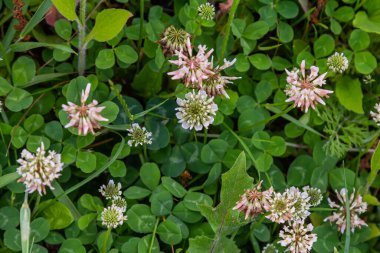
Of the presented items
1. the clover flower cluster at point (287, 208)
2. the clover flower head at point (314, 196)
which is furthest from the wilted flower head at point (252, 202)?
the clover flower head at point (314, 196)

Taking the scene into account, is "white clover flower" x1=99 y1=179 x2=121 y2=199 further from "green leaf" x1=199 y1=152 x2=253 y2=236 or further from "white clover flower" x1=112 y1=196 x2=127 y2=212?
"green leaf" x1=199 y1=152 x2=253 y2=236

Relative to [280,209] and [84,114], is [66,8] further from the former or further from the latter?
[280,209]

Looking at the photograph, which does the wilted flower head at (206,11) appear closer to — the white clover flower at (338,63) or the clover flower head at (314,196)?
the white clover flower at (338,63)

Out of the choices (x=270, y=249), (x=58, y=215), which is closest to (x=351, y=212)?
(x=270, y=249)

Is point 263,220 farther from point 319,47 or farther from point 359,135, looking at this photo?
point 319,47

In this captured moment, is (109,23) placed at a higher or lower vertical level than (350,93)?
higher

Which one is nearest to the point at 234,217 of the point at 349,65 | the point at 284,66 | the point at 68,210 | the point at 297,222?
the point at 297,222
